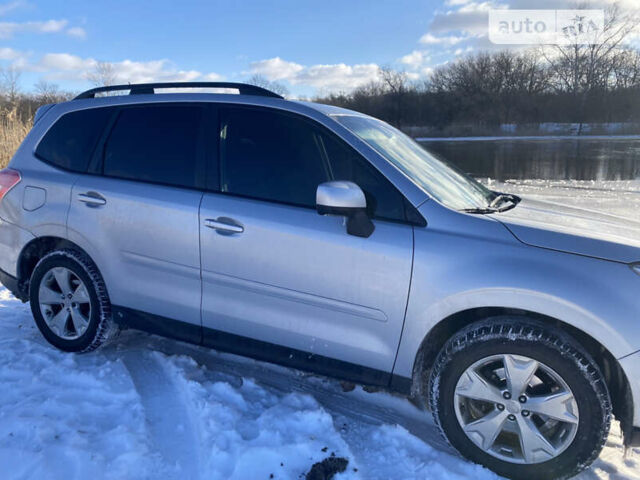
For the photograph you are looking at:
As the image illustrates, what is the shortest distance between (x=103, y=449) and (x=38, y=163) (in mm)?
2248

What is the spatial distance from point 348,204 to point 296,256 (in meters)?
0.46

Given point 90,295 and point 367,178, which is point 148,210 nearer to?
point 90,295

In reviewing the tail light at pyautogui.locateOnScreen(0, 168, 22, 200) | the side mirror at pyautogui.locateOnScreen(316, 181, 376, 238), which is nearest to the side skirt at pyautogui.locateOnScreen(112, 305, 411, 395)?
the side mirror at pyautogui.locateOnScreen(316, 181, 376, 238)

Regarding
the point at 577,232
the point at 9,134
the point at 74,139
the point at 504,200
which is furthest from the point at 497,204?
→ the point at 9,134

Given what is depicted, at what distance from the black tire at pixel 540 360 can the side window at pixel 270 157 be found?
1.15 meters

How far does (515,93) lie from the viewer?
5725 cm

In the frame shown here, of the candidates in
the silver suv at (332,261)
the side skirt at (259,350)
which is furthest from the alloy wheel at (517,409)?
the side skirt at (259,350)

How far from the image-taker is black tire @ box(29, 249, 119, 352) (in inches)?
130

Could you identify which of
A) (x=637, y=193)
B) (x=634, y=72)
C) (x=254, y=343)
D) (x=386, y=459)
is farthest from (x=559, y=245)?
(x=634, y=72)

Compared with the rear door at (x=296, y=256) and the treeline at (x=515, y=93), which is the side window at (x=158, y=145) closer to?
the rear door at (x=296, y=256)

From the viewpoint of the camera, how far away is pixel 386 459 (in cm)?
246

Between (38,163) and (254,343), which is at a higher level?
(38,163)

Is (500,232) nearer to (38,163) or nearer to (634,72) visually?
(38,163)

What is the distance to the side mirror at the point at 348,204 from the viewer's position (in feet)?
7.83
